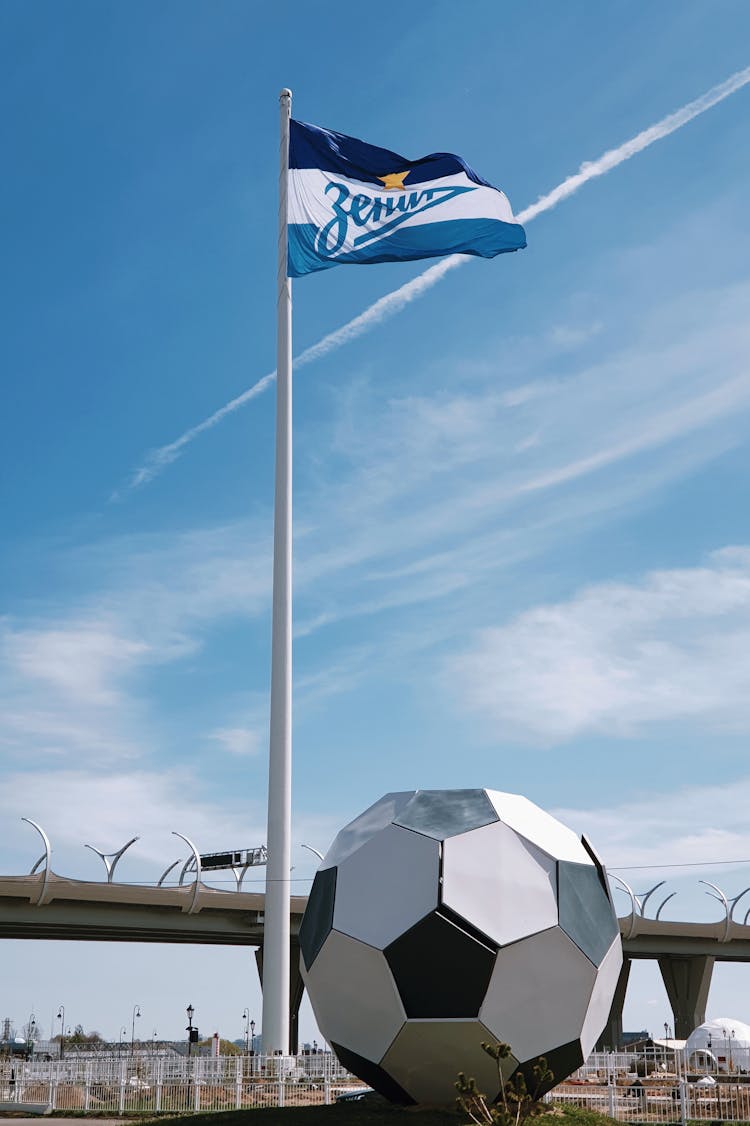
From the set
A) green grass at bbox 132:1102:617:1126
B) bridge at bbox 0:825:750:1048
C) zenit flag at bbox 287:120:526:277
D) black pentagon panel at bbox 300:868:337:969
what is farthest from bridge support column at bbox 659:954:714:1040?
black pentagon panel at bbox 300:868:337:969

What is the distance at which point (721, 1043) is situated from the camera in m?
47.0

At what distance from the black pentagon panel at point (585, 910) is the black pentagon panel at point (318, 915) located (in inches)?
106

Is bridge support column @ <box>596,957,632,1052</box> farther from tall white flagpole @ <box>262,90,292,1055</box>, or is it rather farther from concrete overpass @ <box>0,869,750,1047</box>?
tall white flagpole @ <box>262,90,292,1055</box>

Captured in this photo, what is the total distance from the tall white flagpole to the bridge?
2547 centimetres

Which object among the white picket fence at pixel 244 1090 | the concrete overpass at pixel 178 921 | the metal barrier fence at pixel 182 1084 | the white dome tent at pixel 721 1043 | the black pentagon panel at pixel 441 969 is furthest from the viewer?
the concrete overpass at pixel 178 921

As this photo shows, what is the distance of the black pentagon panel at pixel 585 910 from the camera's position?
504 inches

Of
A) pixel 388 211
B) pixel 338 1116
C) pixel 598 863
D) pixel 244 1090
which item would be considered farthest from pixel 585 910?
pixel 388 211

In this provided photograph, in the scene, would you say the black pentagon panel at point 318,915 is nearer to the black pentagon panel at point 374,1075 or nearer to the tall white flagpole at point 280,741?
the black pentagon panel at point 374,1075

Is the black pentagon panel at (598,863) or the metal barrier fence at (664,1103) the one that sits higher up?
the black pentagon panel at (598,863)

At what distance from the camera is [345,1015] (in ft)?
42.6

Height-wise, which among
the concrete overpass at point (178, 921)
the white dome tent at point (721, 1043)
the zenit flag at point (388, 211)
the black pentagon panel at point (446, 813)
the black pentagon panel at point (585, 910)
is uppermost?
the zenit flag at point (388, 211)

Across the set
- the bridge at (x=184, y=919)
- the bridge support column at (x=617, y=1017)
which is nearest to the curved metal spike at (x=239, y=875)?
the bridge at (x=184, y=919)

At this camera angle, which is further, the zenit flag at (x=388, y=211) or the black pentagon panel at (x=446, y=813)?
the zenit flag at (x=388, y=211)

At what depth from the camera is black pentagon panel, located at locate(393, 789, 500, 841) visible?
42.9 feet
